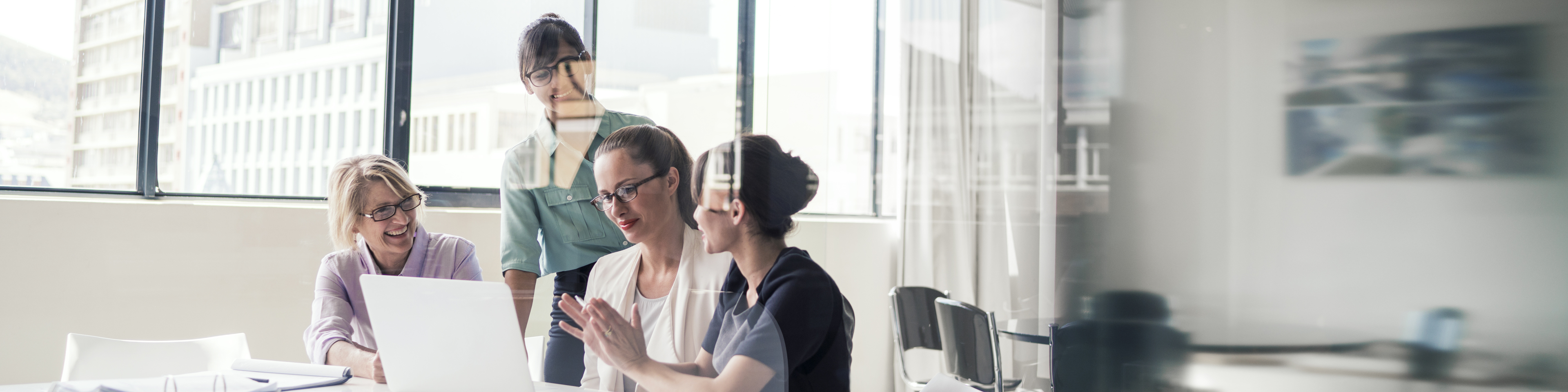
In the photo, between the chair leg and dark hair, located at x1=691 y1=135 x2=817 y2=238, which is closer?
dark hair, located at x1=691 y1=135 x2=817 y2=238

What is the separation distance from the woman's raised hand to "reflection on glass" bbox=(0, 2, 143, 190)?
1.70 meters

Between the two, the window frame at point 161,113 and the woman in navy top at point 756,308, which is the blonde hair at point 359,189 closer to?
the window frame at point 161,113

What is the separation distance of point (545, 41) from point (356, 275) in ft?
2.39

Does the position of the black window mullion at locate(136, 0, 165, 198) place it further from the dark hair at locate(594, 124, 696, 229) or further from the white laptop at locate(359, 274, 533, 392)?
the dark hair at locate(594, 124, 696, 229)

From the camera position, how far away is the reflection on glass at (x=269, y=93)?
101 inches

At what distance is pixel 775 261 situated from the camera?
4.92 feet

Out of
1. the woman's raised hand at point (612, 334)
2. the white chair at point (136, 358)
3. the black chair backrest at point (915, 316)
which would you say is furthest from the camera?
the black chair backrest at point (915, 316)

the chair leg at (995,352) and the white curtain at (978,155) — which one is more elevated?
the white curtain at (978,155)

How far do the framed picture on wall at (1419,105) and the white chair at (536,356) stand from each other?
188 cm

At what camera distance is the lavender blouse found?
183 centimetres

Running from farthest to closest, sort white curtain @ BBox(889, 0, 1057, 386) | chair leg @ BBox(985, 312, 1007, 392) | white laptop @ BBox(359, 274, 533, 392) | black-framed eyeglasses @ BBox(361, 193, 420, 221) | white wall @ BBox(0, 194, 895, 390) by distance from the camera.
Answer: white curtain @ BBox(889, 0, 1057, 386) → chair leg @ BBox(985, 312, 1007, 392) → white wall @ BBox(0, 194, 895, 390) → black-framed eyeglasses @ BBox(361, 193, 420, 221) → white laptop @ BBox(359, 274, 533, 392)

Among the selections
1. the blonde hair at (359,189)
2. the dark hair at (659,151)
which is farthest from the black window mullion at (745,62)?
the blonde hair at (359,189)

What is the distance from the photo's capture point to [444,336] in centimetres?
143

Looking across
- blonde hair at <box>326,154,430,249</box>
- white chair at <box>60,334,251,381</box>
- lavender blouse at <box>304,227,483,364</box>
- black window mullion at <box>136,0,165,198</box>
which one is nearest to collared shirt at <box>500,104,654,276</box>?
lavender blouse at <box>304,227,483,364</box>
